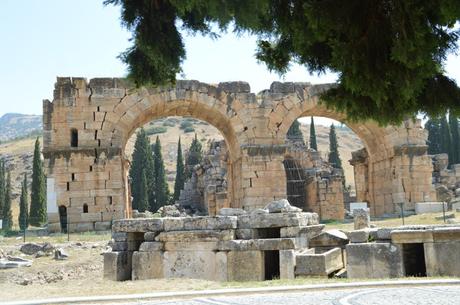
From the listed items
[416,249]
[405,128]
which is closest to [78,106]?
[405,128]

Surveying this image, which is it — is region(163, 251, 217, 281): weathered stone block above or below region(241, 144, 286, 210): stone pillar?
below

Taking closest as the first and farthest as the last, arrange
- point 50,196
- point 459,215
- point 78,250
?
1. point 78,250
2. point 459,215
3. point 50,196

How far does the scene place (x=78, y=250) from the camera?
15906 millimetres

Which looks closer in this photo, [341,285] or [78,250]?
[341,285]

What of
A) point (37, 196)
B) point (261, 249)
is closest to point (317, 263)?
point (261, 249)

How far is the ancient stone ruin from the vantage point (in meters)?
20.5

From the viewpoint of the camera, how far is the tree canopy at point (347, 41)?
417 centimetres

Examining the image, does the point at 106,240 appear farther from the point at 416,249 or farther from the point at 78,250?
the point at 416,249

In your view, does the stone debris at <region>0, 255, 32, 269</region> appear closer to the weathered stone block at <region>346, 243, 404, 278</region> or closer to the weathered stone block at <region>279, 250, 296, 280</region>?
the weathered stone block at <region>279, 250, 296, 280</region>

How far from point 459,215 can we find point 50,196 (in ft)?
46.3

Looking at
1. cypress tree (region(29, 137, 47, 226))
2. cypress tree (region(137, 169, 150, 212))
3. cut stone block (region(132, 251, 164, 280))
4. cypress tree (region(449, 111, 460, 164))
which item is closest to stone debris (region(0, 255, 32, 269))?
cut stone block (region(132, 251, 164, 280))

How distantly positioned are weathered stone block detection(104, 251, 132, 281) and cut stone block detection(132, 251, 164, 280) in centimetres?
42

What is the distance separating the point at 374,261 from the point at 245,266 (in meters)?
2.48

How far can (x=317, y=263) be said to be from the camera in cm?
1009
